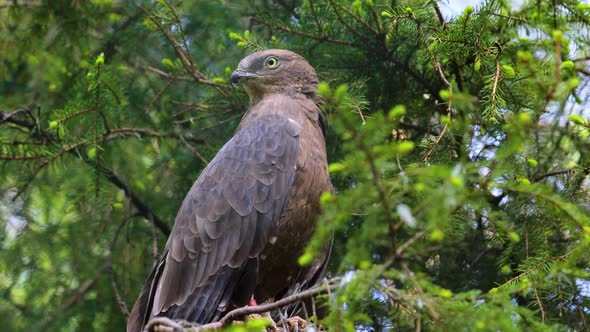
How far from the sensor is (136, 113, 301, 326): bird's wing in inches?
165

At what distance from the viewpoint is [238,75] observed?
500 centimetres

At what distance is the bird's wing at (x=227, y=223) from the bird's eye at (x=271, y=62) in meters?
0.72

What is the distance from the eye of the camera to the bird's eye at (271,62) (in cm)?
506

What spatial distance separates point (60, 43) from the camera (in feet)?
20.6

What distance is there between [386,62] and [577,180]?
5.32 feet

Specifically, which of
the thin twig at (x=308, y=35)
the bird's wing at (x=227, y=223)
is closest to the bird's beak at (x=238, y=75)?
the thin twig at (x=308, y=35)

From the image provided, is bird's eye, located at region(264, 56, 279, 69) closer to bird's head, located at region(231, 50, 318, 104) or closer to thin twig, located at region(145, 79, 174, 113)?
bird's head, located at region(231, 50, 318, 104)

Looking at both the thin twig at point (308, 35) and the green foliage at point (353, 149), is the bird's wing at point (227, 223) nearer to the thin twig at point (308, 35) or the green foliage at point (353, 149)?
the green foliage at point (353, 149)

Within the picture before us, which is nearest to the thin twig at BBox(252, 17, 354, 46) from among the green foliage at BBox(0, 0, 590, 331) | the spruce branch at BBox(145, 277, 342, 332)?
the green foliage at BBox(0, 0, 590, 331)

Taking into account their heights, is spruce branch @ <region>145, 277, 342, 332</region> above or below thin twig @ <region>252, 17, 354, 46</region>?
below

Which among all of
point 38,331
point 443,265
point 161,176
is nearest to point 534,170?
point 443,265

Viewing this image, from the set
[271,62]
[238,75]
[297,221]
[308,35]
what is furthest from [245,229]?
[308,35]

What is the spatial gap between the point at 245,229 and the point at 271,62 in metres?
1.40

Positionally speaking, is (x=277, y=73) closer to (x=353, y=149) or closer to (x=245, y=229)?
(x=245, y=229)
